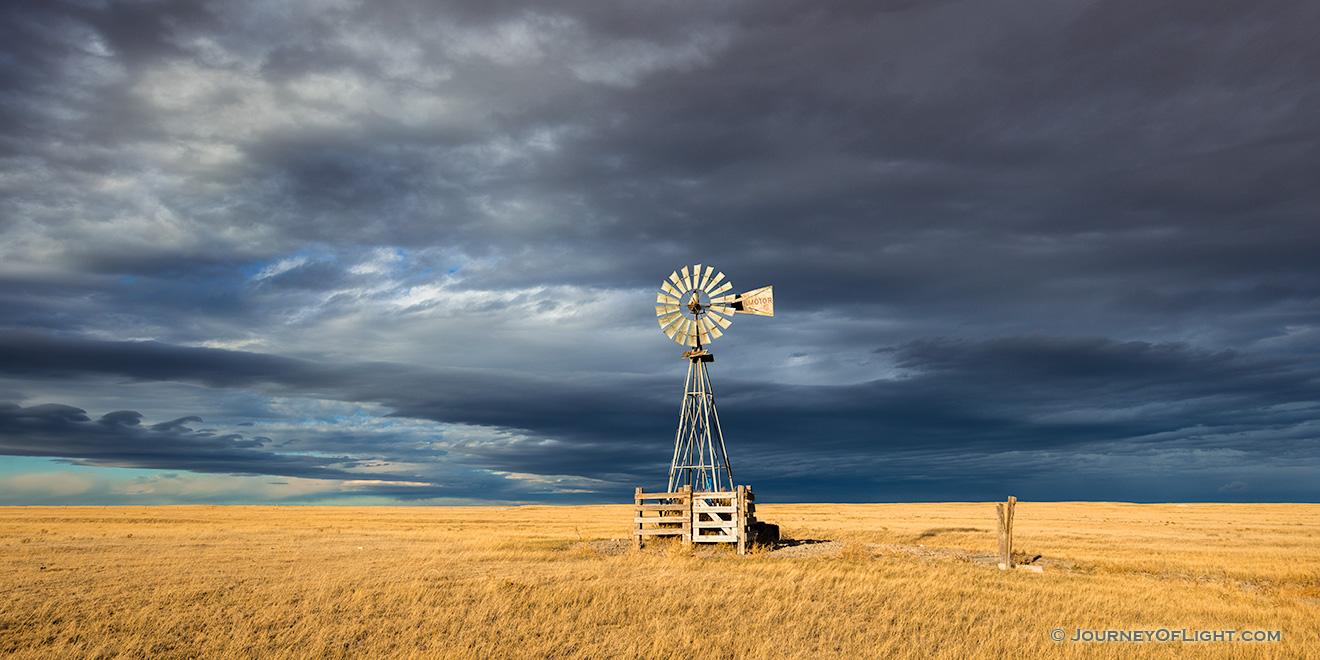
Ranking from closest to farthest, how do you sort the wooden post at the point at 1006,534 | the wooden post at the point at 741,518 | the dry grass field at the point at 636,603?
the dry grass field at the point at 636,603
the wooden post at the point at 1006,534
the wooden post at the point at 741,518

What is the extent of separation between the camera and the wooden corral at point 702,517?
26.6m

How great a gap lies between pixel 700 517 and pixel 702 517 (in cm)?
12

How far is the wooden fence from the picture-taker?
26.5 m

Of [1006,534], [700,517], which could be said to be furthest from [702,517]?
[1006,534]

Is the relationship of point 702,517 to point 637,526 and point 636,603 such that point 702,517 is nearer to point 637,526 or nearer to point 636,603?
point 637,526

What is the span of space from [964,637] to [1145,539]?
32228mm

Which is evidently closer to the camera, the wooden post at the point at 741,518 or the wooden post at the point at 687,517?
the wooden post at the point at 741,518

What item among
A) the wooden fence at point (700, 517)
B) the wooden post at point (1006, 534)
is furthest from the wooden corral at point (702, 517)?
the wooden post at point (1006, 534)

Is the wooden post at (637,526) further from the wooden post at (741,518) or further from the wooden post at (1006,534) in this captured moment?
the wooden post at (1006,534)

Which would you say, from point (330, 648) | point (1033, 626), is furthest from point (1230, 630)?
point (330, 648)

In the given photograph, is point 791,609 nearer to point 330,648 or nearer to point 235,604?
point 330,648

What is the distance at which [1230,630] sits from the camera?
14711mm

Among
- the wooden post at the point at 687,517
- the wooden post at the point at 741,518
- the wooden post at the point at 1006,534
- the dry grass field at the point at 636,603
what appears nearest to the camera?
the dry grass field at the point at 636,603

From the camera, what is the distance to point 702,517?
27.8m
